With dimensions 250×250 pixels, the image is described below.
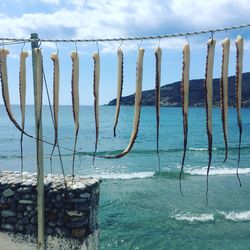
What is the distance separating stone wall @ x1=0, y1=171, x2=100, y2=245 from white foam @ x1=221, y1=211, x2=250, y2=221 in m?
12.3

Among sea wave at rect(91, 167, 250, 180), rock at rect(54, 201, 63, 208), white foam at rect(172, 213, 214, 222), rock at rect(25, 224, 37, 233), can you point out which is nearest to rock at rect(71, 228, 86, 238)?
rock at rect(54, 201, 63, 208)

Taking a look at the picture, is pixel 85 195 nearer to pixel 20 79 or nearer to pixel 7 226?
pixel 7 226

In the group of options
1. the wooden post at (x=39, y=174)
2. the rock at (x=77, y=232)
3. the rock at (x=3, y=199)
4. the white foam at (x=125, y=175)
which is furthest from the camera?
the white foam at (x=125, y=175)

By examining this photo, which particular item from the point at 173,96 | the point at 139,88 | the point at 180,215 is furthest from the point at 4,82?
the point at 173,96

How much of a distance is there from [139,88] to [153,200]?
18774 millimetres

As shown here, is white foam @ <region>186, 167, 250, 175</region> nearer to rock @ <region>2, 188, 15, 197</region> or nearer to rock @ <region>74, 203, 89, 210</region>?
rock @ <region>74, 203, 89, 210</region>

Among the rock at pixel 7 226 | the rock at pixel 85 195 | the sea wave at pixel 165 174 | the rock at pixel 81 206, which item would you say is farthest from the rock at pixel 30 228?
the sea wave at pixel 165 174

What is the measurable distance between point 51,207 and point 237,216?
13.4 metres

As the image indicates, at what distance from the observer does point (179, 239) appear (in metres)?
16.6

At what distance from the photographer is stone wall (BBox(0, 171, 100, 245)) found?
8.77m

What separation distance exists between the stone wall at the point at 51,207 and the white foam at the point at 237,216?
12.3m

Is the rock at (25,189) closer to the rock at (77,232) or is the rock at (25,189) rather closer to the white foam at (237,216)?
the rock at (77,232)

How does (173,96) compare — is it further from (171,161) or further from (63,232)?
(63,232)

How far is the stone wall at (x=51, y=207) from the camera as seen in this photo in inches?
345
